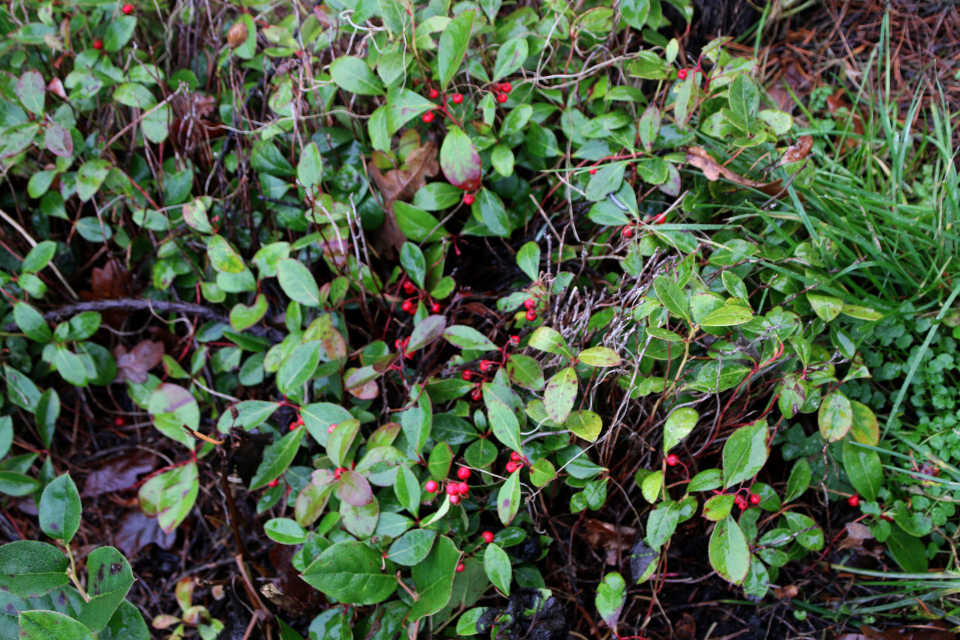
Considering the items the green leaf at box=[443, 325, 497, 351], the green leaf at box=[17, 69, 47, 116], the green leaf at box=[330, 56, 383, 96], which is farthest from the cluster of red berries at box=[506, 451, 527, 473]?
the green leaf at box=[17, 69, 47, 116]

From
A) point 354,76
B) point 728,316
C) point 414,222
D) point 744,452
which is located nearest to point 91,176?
point 354,76

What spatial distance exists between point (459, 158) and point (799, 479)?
1089 mm

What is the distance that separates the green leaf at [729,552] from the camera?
1090 millimetres

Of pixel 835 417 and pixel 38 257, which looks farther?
pixel 38 257

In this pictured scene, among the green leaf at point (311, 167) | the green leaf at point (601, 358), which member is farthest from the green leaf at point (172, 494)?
the green leaf at point (601, 358)

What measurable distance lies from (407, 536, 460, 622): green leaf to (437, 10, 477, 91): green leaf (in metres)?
1.03

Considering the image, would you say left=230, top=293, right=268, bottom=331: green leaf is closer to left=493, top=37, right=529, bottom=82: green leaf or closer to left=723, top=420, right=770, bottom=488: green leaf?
left=493, top=37, right=529, bottom=82: green leaf

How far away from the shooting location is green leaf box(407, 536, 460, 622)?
45.3 inches

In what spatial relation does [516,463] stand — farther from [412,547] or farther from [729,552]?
[729,552]

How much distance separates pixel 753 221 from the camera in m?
1.52

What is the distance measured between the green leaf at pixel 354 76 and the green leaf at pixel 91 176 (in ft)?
2.50

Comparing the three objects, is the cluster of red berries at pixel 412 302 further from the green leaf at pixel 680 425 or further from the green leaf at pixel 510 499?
the green leaf at pixel 680 425

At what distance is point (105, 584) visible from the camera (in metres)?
1.08

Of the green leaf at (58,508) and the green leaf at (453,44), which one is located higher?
the green leaf at (453,44)
